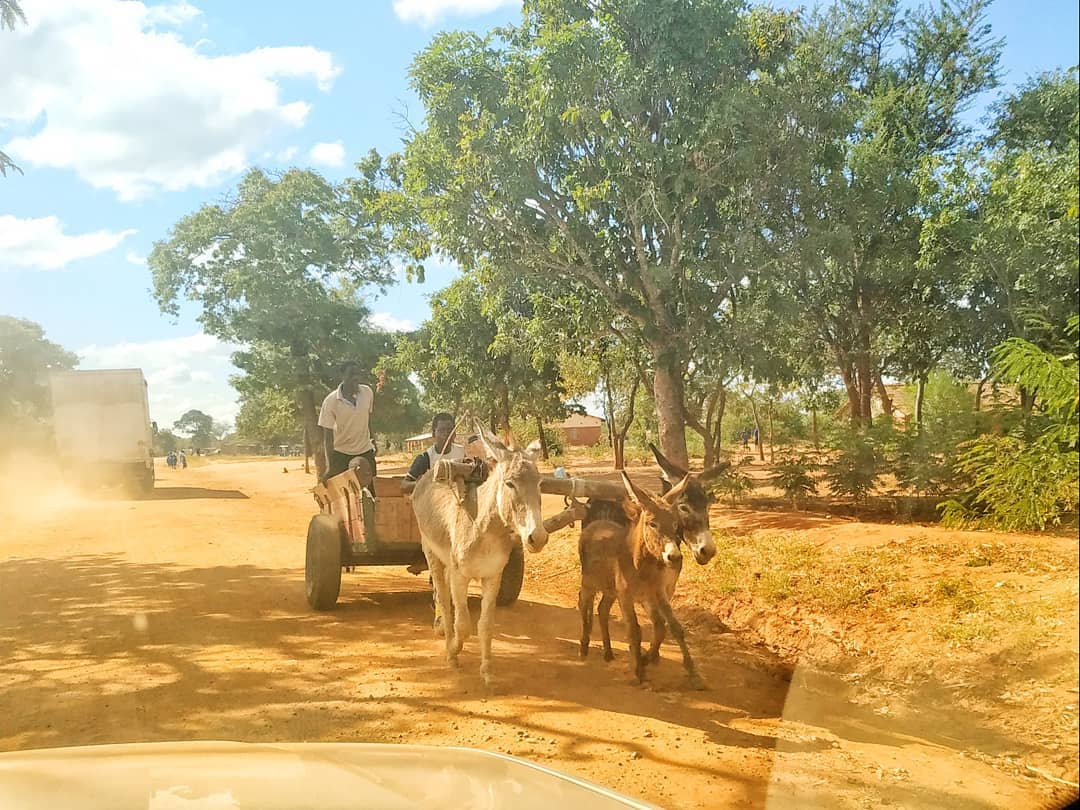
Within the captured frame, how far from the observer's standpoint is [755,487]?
693 inches

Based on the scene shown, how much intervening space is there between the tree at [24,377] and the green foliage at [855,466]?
25.1 metres

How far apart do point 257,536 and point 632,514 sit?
10.5m

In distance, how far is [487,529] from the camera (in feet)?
18.8

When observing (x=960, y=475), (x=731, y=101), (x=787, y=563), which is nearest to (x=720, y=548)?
(x=787, y=563)

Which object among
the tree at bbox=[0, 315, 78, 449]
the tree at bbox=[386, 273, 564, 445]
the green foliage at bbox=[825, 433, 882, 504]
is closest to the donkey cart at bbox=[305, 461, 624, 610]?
the green foliage at bbox=[825, 433, 882, 504]

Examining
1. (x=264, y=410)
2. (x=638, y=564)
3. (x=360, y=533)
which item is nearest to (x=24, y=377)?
(x=264, y=410)

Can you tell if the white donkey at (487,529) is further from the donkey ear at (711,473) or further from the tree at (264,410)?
the tree at (264,410)

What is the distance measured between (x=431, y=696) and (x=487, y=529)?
1.27m

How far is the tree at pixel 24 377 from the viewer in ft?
87.5

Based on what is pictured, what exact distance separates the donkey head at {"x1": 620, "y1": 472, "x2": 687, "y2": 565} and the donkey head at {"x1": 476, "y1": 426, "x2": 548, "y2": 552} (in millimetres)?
875

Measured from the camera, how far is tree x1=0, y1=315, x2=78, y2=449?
87.5ft

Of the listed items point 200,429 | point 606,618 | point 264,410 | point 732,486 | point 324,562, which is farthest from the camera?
point 200,429

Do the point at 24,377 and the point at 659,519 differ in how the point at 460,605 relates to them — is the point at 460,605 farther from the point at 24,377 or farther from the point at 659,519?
the point at 24,377

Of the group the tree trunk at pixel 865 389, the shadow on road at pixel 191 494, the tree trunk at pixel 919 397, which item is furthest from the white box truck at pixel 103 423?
the tree trunk at pixel 919 397
